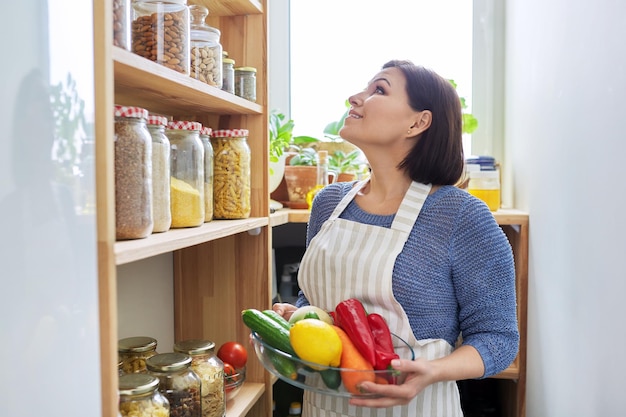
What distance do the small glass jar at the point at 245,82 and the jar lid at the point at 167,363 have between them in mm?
634

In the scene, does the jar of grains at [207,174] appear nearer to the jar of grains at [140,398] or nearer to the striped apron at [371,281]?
the striped apron at [371,281]

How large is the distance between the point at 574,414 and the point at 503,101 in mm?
1349

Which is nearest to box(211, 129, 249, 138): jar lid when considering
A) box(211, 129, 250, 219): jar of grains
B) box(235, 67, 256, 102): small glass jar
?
box(211, 129, 250, 219): jar of grains

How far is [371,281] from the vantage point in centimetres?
122

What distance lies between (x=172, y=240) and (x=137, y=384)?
237 mm

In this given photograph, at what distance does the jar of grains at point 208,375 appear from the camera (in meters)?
1.19

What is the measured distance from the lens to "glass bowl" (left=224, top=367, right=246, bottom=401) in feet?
4.46

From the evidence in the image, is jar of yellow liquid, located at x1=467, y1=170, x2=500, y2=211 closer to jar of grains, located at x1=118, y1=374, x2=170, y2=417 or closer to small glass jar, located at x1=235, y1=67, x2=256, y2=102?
small glass jar, located at x1=235, y1=67, x2=256, y2=102

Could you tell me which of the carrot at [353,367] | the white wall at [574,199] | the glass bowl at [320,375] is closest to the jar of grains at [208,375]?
the glass bowl at [320,375]

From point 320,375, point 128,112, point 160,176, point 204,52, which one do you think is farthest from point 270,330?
point 204,52

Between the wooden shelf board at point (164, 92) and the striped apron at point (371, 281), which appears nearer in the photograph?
the wooden shelf board at point (164, 92)

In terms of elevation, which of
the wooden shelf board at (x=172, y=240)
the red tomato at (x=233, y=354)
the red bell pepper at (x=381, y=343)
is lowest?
the red tomato at (x=233, y=354)

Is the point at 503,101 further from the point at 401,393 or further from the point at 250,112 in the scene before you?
the point at 401,393

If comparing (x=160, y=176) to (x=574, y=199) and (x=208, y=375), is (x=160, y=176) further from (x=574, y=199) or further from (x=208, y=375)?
(x=574, y=199)
